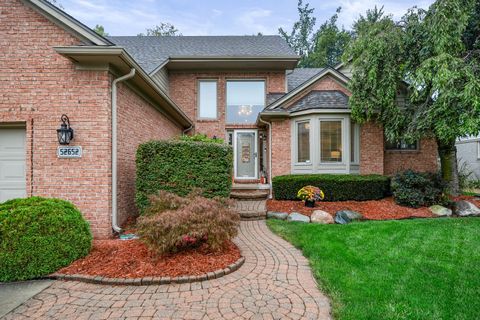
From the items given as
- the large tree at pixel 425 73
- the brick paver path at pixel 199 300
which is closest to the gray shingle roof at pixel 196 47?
the large tree at pixel 425 73

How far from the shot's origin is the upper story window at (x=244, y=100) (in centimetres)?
1256

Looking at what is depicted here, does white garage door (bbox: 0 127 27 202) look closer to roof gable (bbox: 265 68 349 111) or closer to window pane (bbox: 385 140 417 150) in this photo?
roof gable (bbox: 265 68 349 111)

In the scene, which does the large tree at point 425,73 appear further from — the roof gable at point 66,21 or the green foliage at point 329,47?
the green foliage at point 329,47

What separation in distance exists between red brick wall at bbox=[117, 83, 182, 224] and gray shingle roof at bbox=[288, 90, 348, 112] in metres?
5.44

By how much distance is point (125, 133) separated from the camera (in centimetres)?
606

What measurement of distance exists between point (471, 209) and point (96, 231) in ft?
32.2

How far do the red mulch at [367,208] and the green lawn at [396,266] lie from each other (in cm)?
122

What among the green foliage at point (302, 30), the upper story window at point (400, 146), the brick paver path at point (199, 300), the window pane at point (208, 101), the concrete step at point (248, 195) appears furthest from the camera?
the green foliage at point (302, 30)

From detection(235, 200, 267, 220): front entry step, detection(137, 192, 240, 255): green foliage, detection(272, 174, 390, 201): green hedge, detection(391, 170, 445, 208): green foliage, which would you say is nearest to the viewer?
detection(137, 192, 240, 255): green foliage

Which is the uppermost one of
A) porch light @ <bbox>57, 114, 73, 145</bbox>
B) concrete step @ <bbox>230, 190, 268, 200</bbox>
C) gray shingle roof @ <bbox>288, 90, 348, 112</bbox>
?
gray shingle roof @ <bbox>288, 90, 348, 112</bbox>

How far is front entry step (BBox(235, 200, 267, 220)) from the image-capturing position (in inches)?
286

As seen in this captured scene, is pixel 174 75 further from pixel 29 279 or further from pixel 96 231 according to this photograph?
pixel 29 279

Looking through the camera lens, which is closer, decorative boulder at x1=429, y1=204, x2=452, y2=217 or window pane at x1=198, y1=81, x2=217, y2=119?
decorative boulder at x1=429, y1=204, x2=452, y2=217

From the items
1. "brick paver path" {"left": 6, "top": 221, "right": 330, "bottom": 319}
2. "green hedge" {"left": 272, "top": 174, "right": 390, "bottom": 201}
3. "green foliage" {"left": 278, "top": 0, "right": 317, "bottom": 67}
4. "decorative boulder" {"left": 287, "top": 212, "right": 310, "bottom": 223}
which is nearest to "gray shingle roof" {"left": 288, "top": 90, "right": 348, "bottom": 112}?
"green hedge" {"left": 272, "top": 174, "right": 390, "bottom": 201}
